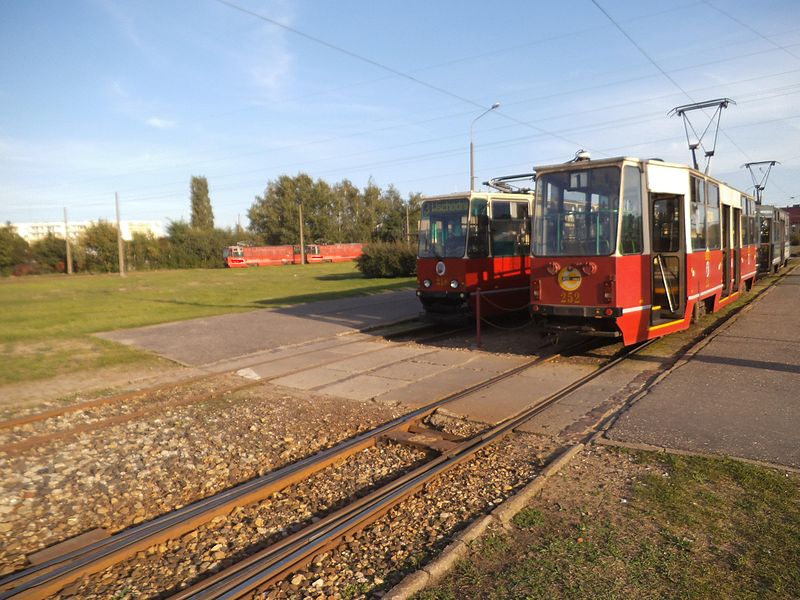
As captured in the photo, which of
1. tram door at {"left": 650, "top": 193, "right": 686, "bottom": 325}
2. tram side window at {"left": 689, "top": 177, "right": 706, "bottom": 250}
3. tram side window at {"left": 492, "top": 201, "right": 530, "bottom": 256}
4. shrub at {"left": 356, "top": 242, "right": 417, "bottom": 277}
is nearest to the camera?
tram door at {"left": 650, "top": 193, "right": 686, "bottom": 325}

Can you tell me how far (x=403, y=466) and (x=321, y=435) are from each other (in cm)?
138

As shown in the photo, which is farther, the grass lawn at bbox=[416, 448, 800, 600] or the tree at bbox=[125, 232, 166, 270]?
the tree at bbox=[125, 232, 166, 270]

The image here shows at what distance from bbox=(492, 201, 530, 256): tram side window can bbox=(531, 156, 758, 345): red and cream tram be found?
3.99m

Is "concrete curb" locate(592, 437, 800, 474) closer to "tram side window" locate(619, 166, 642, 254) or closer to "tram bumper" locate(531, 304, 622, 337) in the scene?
"tram bumper" locate(531, 304, 622, 337)

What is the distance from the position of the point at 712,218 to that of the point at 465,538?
10.9 meters

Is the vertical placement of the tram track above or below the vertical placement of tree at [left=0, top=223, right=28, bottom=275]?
below

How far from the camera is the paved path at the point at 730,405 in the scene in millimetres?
5961

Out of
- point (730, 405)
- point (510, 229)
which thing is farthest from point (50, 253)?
point (730, 405)

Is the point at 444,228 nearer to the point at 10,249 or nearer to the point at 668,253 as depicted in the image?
the point at 668,253

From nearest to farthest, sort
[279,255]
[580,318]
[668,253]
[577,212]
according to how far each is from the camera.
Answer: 1. [577,212]
2. [580,318]
3. [668,253]
4. [279,255]

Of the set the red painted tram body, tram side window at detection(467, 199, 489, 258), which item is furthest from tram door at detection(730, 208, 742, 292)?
the red painted tram body

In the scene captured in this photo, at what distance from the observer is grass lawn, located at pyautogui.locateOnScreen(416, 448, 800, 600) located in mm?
3549

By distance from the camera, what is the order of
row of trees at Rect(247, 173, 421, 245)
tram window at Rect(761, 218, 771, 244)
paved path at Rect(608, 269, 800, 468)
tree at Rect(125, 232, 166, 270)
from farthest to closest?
1. row of trees at Rect(247, 173, 421, 245)
2. tree at Rect(125, 232, 166, 270)
3. tram window at Rect(761, 218, 771, 244)
4. paved path at Rect(608, 269, 800, 468)

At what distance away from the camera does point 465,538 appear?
4.11 meters
